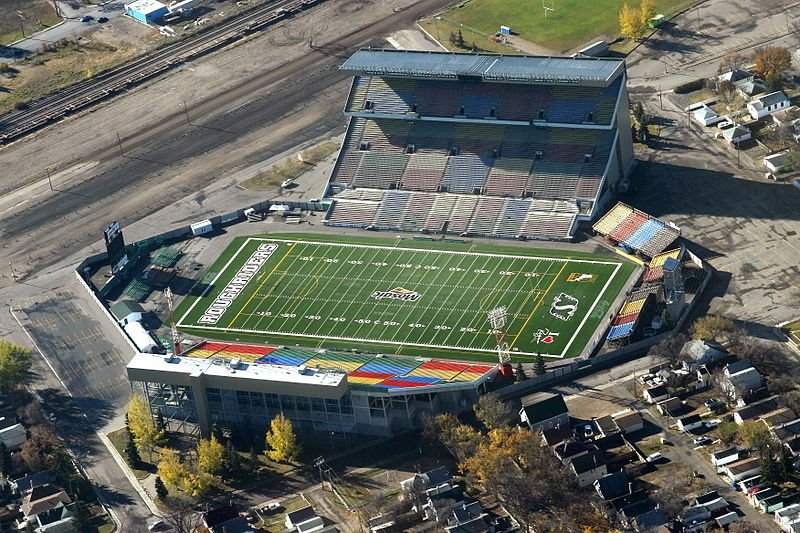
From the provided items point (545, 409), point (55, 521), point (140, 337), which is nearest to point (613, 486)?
point (545, 409)

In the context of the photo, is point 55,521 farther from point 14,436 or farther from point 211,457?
point 14,436

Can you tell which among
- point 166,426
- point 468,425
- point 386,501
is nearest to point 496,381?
point 468,425

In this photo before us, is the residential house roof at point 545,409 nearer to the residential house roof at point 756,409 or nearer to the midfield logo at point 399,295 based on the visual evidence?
the residential house roof at point 756,409

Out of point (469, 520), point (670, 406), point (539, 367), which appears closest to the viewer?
point (469, 520)

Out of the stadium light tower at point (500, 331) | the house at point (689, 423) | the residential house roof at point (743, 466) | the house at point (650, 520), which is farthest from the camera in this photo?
A: the stadium light tower at point (500, 331)

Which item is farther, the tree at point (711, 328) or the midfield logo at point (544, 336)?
the midfield logo at point (544, 336)

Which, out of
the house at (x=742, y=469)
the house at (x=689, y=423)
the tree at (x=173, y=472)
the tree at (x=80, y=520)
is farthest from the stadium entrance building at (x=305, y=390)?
the house at (x=742, y=469)

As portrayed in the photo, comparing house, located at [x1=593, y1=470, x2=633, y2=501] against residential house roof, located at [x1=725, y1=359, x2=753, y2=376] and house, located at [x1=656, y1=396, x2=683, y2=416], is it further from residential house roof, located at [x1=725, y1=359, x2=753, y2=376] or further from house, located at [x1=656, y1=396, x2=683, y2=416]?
residential house roof, located at [x1=725, y1=359, x2=753, y2=376]
